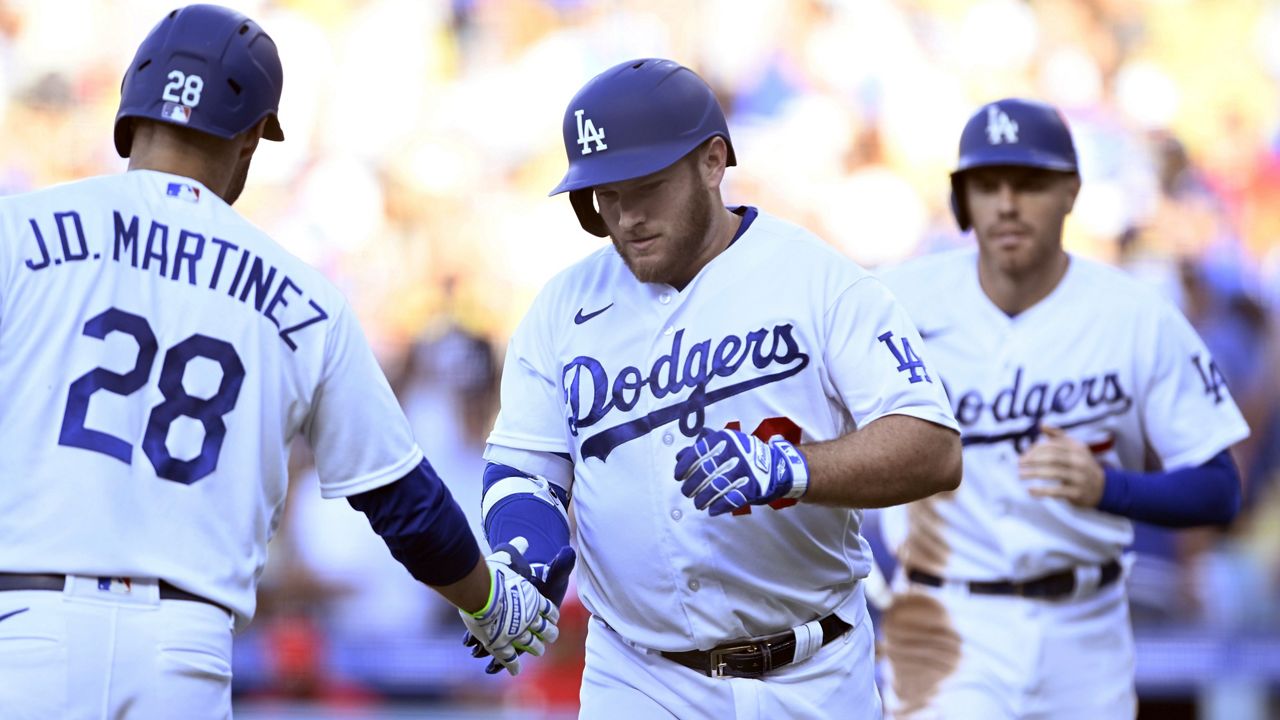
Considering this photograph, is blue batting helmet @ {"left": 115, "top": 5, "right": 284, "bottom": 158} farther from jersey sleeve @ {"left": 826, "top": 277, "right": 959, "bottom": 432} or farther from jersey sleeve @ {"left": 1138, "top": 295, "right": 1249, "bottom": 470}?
jersey sleeve @ {"left": 1138, "top": 295, "right": 1249, "bottom": 470}

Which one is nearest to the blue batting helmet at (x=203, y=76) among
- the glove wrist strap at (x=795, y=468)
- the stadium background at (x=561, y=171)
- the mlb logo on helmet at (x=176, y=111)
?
the mlb logo on helmet at (x=176, y=111)

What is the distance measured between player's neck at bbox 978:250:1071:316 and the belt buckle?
6.08 ft

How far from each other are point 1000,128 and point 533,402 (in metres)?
2.00

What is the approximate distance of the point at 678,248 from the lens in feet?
12.4

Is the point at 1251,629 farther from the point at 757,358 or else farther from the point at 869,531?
the point at 757,358

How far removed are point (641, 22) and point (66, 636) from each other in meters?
8.26

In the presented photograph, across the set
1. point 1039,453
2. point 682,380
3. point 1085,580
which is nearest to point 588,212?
point 682,380

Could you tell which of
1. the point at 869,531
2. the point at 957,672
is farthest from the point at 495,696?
the point at 957,672

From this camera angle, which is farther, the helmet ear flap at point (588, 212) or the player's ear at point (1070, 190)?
the player's ear at point (1070, 190)

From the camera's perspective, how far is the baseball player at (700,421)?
3.69 meters

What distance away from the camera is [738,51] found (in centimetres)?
1046

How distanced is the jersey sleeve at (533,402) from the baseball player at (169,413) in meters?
0.35

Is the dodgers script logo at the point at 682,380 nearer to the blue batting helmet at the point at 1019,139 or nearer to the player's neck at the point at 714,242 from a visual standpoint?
the player's neck at the point at 714,242

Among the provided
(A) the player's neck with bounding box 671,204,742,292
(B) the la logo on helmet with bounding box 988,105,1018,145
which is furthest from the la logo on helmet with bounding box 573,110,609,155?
(B) the la logo on helmet with bounding box 988,105,1018,145
